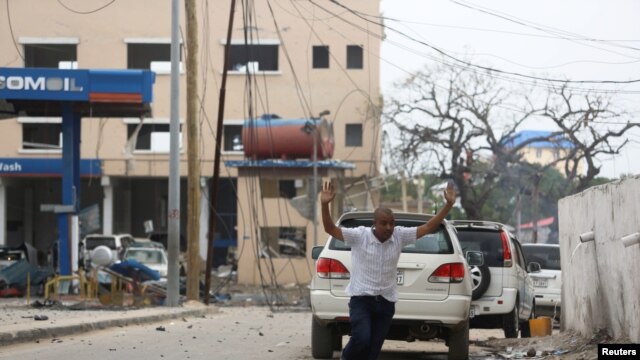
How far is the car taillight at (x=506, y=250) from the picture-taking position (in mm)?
15664

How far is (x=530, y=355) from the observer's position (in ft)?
42.3

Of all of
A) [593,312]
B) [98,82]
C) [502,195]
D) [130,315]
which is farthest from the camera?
[502,195]

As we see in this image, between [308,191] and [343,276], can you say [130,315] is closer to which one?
[343,276]

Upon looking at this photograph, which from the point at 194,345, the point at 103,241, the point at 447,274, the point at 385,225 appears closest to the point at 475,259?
the point at 447,274

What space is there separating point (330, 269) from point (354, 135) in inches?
1507

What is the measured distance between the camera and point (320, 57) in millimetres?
50375

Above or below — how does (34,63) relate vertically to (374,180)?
above

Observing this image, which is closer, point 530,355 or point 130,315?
point 530,355

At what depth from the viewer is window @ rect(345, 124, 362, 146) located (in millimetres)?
49938

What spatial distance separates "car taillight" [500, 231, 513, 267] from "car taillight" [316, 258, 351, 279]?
4.60 m

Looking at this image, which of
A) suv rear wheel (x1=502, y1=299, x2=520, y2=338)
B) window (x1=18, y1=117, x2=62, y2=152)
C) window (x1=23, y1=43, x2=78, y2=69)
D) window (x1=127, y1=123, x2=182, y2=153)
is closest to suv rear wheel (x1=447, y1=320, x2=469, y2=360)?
suv rear wheel (x1=502, y1=299, x2=520, y2=338)

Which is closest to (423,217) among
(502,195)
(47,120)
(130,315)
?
(130,315)

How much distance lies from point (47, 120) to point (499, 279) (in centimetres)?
3866

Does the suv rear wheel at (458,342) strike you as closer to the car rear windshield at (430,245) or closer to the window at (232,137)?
the car rear windshield at (430,245)
